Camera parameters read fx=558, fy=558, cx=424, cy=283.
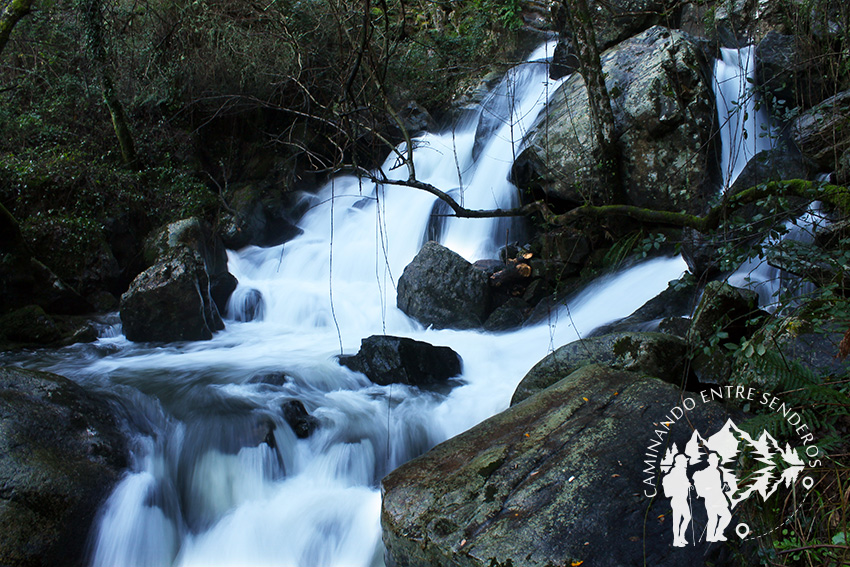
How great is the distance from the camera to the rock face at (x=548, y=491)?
2492 mm

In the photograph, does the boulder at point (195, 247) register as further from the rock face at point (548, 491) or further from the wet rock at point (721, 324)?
the wet rock at point (721, 324)

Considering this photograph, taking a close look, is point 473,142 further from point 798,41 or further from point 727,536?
point 727,536

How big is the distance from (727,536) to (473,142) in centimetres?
885

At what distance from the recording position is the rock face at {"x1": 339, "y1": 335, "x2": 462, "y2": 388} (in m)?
5.65

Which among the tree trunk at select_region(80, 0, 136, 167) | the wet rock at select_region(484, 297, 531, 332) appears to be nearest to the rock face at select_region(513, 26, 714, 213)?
the wet rock at select_region(484, 297, 531, 332)

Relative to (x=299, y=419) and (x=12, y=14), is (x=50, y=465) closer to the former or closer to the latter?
(x=299, y=419)

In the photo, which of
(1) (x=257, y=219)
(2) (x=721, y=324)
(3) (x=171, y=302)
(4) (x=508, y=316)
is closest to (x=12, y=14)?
(3) (x=171, y=302)

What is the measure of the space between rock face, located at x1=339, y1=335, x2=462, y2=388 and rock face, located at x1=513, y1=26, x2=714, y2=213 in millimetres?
2681

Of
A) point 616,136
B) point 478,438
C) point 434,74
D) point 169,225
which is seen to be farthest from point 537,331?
point 434,74

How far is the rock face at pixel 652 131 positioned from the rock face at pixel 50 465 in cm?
531

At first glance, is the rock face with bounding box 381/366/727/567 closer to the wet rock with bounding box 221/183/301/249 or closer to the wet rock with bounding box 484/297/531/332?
the wet rock with bounding box 484/297/531/332

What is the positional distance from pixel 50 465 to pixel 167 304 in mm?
3725

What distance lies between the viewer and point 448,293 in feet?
24.9

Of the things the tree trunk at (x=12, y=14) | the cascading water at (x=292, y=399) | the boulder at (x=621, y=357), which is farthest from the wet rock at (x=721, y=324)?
the tree trunk at (x=12, y=14)
